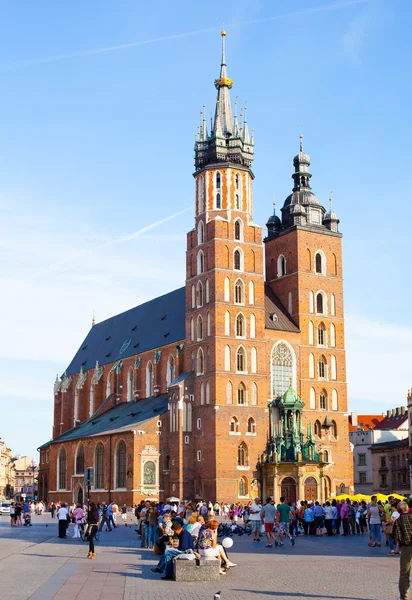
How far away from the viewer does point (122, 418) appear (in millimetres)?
68938

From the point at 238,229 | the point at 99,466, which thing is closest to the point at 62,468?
the point at 99,466

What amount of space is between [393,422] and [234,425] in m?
38.7

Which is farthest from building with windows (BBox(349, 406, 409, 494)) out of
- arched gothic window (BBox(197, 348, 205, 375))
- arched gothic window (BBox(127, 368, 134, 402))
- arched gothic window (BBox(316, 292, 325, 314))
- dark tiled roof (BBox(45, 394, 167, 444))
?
arched gothic window (BBox(197, 348, 205, 375))

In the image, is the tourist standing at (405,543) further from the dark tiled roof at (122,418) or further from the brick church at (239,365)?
the dark tiled roof at (122,418)

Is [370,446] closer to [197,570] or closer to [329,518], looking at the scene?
[329,518]

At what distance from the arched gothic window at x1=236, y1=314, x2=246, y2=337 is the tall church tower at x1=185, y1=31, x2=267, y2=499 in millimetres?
72

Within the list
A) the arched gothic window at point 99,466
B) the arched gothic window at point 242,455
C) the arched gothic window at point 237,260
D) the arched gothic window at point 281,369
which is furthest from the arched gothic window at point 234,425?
the arched gothic window at point 99,466

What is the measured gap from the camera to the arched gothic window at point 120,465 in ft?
209

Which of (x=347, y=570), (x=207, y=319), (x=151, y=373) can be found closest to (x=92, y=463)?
(x=151, y=373)

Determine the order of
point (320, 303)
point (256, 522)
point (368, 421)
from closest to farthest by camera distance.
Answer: point (256, 522) → point (320, 303) → point (368, 421)

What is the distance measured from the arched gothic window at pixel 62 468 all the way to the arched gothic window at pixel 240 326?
80.4ft

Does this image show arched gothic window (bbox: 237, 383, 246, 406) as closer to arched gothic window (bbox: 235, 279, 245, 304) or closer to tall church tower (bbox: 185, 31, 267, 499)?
tall church tower (bbox: 185, 31, 267, 499)

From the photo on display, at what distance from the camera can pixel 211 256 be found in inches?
2440

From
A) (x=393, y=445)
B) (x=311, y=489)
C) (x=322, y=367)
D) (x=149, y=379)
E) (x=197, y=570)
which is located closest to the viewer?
(x=197, y=570)
